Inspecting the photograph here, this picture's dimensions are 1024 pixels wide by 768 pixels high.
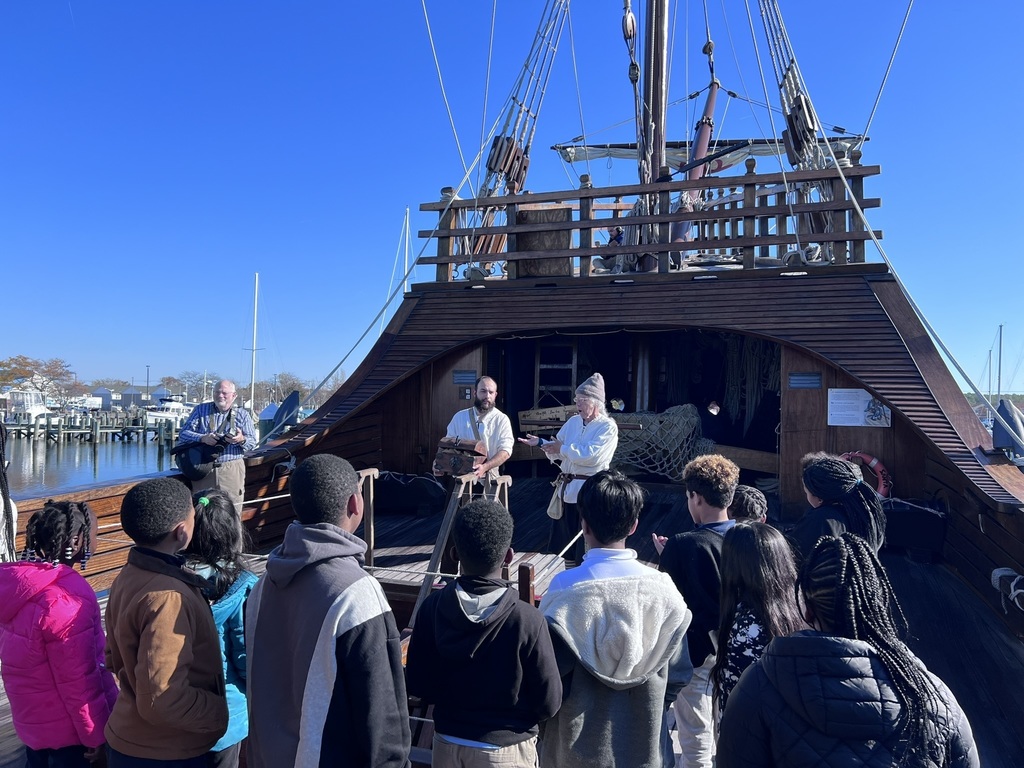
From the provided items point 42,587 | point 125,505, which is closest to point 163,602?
point 125,505

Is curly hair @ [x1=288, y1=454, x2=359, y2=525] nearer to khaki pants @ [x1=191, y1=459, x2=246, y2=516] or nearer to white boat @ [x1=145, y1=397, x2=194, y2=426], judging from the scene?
khaki pants @ [x1=191, y1=459, x2=246, y2=516]

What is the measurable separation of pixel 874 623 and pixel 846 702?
19 cm

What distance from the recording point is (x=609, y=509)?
2156 millimetres

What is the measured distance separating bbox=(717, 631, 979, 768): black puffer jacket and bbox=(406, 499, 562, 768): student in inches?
22.0

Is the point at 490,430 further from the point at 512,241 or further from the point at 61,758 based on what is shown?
the point at 61,758

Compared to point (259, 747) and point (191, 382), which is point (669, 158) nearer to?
point (259, 747)

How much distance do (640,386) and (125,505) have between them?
6893 millimetres

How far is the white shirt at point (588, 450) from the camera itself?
4531 millimetres

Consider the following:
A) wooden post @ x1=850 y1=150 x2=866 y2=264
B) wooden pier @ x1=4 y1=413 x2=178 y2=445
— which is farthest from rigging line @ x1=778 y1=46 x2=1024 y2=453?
wooden pier @ x1=4 y1=413 x2=178 y2=445

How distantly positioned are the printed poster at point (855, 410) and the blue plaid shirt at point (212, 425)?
4702mm

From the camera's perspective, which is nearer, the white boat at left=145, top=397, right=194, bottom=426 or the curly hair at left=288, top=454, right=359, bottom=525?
the curly hair at left=288, top=454, right=359, bottom=525

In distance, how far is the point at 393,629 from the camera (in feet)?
5.65

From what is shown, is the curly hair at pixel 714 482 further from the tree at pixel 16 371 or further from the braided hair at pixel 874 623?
the tree at pixel 16 371

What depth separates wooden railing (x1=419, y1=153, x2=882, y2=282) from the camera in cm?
616
